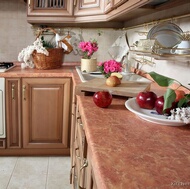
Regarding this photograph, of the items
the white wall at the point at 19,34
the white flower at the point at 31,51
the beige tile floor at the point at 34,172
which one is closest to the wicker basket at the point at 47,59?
the white flower at the point at 31,51

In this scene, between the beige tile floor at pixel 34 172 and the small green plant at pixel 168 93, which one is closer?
the small green plant at pixel 168 93

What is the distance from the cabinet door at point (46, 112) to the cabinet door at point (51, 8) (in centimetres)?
68

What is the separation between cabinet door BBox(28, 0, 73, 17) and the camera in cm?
241

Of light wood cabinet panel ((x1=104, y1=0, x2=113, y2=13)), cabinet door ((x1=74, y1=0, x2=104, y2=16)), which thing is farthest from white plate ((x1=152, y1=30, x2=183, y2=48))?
cabinet door ((x1=74, y1=0, x2=104, y2=16))

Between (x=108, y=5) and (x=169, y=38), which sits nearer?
(x=169, y=38)

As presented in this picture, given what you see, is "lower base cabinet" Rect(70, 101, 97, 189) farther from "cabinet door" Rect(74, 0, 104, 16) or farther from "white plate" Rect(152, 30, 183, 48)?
"cabinet door" Rect(74, 0, 104, 16)

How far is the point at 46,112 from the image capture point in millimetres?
2285

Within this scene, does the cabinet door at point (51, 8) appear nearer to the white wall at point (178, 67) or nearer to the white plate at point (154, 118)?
the white wall at point (178, 67)

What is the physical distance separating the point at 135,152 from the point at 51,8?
205 cm

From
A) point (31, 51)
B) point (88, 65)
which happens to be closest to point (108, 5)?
point (88, 65)

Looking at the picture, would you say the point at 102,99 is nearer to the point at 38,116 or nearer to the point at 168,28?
the point at 168,28

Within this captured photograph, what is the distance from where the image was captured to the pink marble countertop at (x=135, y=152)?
0.57 meters

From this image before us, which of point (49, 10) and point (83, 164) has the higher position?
point (49, 10)

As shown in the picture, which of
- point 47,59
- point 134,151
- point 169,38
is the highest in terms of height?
point 169,38
